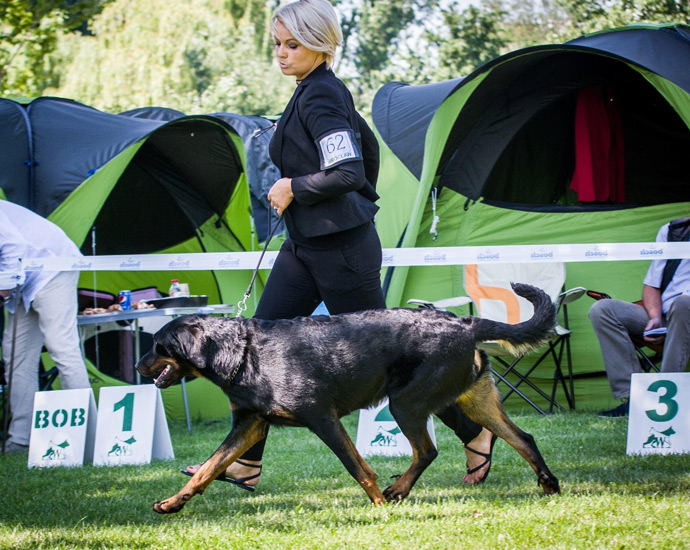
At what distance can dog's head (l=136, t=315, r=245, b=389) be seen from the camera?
3.22 metres

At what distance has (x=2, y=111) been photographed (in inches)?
270

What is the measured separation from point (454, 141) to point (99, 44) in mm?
17539

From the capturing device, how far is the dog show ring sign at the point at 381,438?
178 inches

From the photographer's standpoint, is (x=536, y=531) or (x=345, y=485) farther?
(x=345, y=485)

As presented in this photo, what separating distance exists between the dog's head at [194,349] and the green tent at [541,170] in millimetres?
2996

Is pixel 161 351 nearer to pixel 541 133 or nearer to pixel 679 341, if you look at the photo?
pixel 679 341

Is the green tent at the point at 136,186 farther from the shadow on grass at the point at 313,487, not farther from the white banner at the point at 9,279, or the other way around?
the shadow on grass at the point at 313,487

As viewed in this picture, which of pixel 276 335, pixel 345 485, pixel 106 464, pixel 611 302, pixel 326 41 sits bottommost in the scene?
pixel 106 464

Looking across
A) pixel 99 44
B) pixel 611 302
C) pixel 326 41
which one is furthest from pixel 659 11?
pixel 326 41

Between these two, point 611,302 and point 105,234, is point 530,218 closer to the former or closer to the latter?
point 611,302

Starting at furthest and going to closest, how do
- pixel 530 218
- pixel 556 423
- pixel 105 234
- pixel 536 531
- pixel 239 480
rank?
pixel 105 234, pixel 530 218, pixel 556 423, pixel 239 480, pixel 536 531

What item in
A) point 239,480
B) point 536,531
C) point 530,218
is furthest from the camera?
point 530,218

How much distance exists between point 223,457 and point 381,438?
1.48 metres

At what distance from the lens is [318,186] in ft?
10.1
